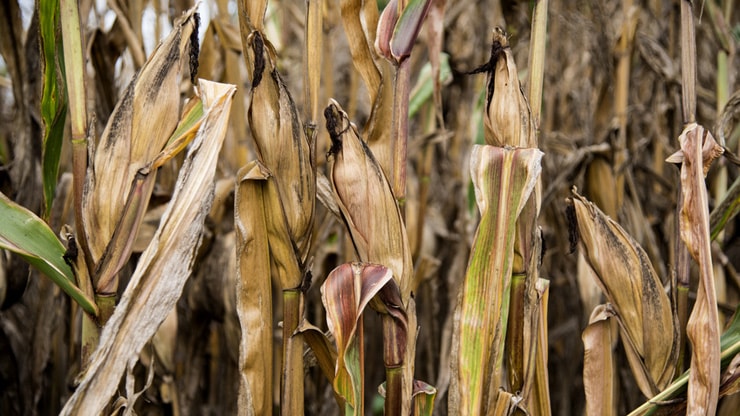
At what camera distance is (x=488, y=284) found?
527 mm

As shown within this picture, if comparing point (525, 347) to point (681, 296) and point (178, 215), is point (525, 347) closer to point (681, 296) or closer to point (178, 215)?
point (681, 296)

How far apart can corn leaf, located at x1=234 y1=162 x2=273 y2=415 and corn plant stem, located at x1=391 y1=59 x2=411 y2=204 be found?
11cm

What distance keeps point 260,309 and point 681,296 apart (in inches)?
14.4

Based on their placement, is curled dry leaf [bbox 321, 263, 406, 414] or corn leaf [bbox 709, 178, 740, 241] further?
corn leaf [bbox 709, 178, 740, 241]

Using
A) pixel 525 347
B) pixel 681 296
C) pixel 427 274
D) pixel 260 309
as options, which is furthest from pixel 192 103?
pixel 427 274

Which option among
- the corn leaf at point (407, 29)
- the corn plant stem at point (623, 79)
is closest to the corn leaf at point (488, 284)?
the corn leaf at point (407, 29)

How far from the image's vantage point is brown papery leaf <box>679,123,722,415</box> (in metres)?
0.52

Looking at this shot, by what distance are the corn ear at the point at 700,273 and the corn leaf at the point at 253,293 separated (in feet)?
1.13

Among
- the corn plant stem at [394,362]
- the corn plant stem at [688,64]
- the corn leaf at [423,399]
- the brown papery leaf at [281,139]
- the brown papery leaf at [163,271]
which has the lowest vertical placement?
the corn leaf at [423,399]

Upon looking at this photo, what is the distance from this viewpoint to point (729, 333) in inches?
23.2

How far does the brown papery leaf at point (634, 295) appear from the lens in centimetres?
58

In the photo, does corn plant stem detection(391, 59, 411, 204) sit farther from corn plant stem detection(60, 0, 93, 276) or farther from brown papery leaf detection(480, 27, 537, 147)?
corn plant stem detection(60, 0, 93, 276)

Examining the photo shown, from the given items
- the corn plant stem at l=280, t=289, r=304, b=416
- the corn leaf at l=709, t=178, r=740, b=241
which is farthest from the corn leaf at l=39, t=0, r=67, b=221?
the corn leaf at l=709, t=178, r=740, b=241

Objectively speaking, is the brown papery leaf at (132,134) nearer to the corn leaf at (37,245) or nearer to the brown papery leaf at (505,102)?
the corn leaf at (37,245)
